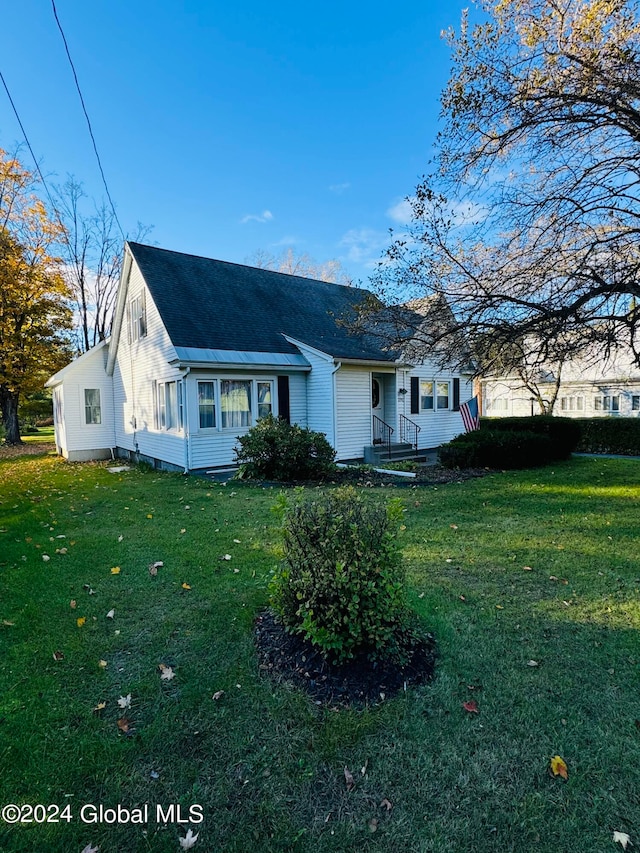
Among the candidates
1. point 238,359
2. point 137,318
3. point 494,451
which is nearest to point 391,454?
point 494,451

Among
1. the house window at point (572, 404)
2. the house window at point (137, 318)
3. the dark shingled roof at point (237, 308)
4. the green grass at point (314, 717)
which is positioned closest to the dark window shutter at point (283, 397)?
the dark shingled roof at point (237, 308)

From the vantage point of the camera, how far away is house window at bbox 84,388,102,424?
55.4 feet

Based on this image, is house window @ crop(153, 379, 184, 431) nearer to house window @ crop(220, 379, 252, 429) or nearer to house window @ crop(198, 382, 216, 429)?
house window @ crop(198, 382, 216, 429)

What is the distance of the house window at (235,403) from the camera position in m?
12.2

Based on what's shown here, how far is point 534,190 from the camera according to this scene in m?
6.79

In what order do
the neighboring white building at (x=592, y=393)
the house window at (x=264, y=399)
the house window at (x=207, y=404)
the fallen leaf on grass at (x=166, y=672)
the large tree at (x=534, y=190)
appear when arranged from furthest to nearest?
the neighboring white building at (x=592, y=393)
the house window at (x=264, y=399)
the house window at (x=207, y=404)
the large tree at (x=534, y=190)
the fallen leaf on grass at (x=166, y=672)

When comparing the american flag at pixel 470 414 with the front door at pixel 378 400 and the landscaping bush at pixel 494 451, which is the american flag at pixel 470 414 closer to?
the front door at pixel 378 400

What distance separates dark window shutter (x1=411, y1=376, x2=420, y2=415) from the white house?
0.05 m

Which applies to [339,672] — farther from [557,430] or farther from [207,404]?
[557,430]

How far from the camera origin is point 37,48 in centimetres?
657

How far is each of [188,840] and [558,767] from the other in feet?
5.91

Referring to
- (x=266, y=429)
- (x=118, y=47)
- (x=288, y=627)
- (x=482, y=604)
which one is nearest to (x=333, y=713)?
(x=288, y=627)

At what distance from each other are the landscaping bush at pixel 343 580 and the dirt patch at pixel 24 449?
63.2ft

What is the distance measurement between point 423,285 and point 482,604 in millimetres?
5237
